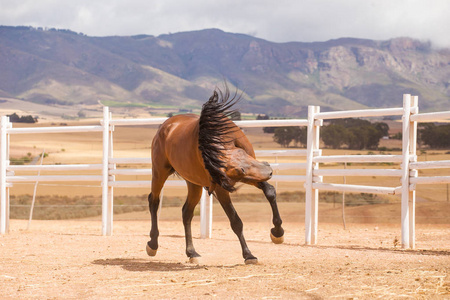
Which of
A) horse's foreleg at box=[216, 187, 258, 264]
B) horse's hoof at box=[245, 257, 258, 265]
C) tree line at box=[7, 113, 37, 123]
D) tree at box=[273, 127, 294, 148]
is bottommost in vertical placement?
horse's hoof at box=[245, 257, 258, 265]

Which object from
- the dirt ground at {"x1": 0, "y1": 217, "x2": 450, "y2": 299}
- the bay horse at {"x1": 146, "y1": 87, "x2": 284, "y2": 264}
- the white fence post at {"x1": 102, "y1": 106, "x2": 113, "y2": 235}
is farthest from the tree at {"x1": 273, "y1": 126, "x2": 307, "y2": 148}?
the bay horse at {"x1": 146, "y1": 87, "x2": 284, "y2": 264}

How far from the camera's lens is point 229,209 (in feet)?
20.6

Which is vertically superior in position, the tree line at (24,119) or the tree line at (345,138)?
the tree line at (24,119)

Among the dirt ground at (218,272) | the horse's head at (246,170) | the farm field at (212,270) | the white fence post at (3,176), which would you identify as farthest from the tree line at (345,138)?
the horse's head at (246,170)

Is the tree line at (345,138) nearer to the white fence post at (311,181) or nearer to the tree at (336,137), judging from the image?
the tree at (336,137)

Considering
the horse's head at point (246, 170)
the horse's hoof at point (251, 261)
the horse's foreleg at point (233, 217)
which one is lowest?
the horse's hoof at point (251, 261)

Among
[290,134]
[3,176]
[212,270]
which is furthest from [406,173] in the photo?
[290,134]

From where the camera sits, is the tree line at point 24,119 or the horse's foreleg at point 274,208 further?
the tree line at point 24,119

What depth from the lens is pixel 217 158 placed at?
5914mm

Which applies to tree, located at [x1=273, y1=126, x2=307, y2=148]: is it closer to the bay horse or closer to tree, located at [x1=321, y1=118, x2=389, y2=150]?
tree, located at [x1=321, y1=118, x2=389, y2=150]

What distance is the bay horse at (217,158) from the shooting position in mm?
5879

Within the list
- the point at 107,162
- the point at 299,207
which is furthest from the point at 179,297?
the point at 299,207

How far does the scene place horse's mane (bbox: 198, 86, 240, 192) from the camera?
5.88m

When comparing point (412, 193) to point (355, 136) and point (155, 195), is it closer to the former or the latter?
point (155, 195)
